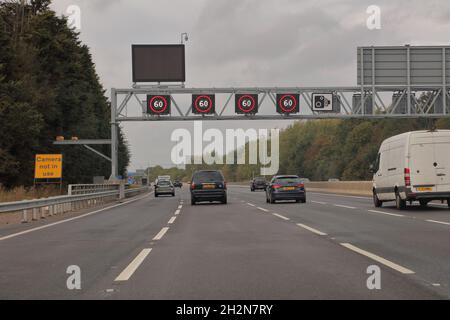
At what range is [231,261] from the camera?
→ 901 centimetres

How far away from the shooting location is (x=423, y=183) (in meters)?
19.9

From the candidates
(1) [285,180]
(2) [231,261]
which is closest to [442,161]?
(1) [285,180]

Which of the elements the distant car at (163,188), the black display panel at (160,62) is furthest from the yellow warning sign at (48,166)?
the distant car at (163,188)

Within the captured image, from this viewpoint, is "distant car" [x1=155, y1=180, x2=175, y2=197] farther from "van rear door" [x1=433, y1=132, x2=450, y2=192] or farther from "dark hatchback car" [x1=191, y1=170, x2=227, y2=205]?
"van rear door" [x1=433, y1=132, x2=450, y2=192]

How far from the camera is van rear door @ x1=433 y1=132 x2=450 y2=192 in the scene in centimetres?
1994

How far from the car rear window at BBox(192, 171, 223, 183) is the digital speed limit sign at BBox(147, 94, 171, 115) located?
947 cm

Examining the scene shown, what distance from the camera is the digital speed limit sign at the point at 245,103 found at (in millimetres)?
38312

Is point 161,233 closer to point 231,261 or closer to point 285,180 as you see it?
point 231,261

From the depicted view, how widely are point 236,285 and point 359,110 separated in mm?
33526

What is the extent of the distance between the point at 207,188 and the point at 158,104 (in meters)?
10.6
